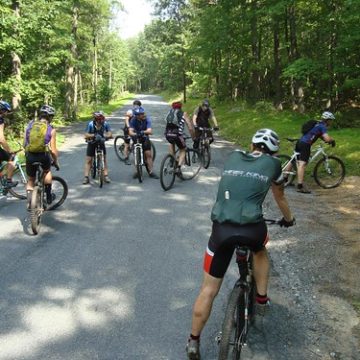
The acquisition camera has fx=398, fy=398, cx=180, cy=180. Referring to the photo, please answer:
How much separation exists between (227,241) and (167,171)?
7.09 meters

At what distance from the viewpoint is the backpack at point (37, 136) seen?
7.45 metres

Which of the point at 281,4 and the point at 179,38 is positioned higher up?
the point at 179,38

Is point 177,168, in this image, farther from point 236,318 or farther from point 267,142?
point 236,318

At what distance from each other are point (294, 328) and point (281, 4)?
16.9 m

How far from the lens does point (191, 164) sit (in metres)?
12.1

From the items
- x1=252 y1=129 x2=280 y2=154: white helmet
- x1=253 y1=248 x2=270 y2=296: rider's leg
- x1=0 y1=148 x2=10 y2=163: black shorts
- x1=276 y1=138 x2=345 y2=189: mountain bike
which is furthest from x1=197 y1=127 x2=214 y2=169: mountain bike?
x1=253 y1=248 x2=270 y2=296: rider's leg

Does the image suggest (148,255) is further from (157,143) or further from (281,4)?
(281,4)

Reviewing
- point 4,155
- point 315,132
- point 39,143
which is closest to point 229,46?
point 315,132

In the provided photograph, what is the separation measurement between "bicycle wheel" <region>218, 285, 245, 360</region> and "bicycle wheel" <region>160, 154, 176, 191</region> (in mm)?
6614

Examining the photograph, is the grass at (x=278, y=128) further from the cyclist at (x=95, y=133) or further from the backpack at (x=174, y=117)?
the cyclist at (x=95, y=133)

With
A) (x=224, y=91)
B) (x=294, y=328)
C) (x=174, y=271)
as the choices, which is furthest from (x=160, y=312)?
(x=224, y=91)

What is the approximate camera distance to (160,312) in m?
4.72

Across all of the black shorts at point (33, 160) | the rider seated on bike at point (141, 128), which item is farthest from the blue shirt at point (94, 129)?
the black shorts at point (33, 160)

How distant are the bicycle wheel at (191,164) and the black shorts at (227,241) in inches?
315
